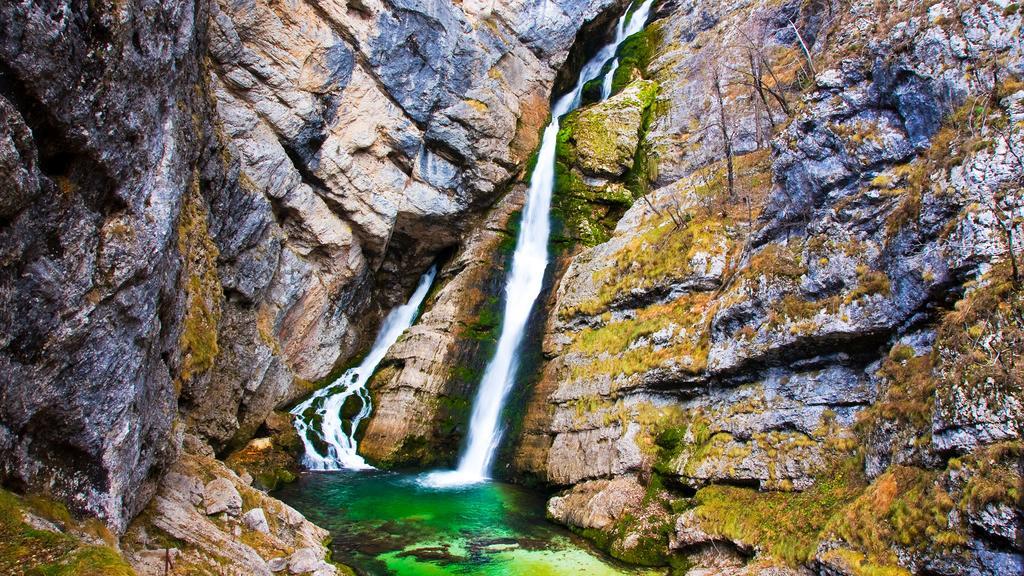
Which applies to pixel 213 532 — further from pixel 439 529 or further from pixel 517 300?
pixel 517 300

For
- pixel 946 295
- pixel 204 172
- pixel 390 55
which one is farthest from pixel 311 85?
pixel 946 295

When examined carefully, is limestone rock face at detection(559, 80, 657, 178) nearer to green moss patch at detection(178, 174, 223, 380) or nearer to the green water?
the green water

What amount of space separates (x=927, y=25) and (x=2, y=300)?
60.6 ft

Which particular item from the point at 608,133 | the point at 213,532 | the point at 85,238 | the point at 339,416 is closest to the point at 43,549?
the point at 85,238

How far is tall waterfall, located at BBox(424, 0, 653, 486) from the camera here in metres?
22.6

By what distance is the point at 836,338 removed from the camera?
13.5m

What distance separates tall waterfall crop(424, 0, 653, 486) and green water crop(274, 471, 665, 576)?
2076 mm

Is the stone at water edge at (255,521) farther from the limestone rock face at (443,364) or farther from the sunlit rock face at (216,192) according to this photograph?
the limestone rock face at (443,364)

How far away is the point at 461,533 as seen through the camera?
15328 millimetres

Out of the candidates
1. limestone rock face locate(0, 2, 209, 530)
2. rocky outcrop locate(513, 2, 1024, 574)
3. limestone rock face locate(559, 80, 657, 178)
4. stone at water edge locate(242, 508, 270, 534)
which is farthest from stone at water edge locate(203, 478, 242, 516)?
limestone rock face locate(559, 80, 657, 178)

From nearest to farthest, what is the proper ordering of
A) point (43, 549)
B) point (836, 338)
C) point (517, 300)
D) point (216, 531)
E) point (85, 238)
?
point (43, 549) < point (85, 238) < point (216, 531) < point (836, 338) < point (517, 300)

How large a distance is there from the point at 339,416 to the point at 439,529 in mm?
10784

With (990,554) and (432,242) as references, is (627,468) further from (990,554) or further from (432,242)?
(432,242)

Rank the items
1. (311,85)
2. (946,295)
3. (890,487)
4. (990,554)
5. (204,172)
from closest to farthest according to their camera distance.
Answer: (990,554)
(890,487)
(946,295)
(204,172)
(311,85)
